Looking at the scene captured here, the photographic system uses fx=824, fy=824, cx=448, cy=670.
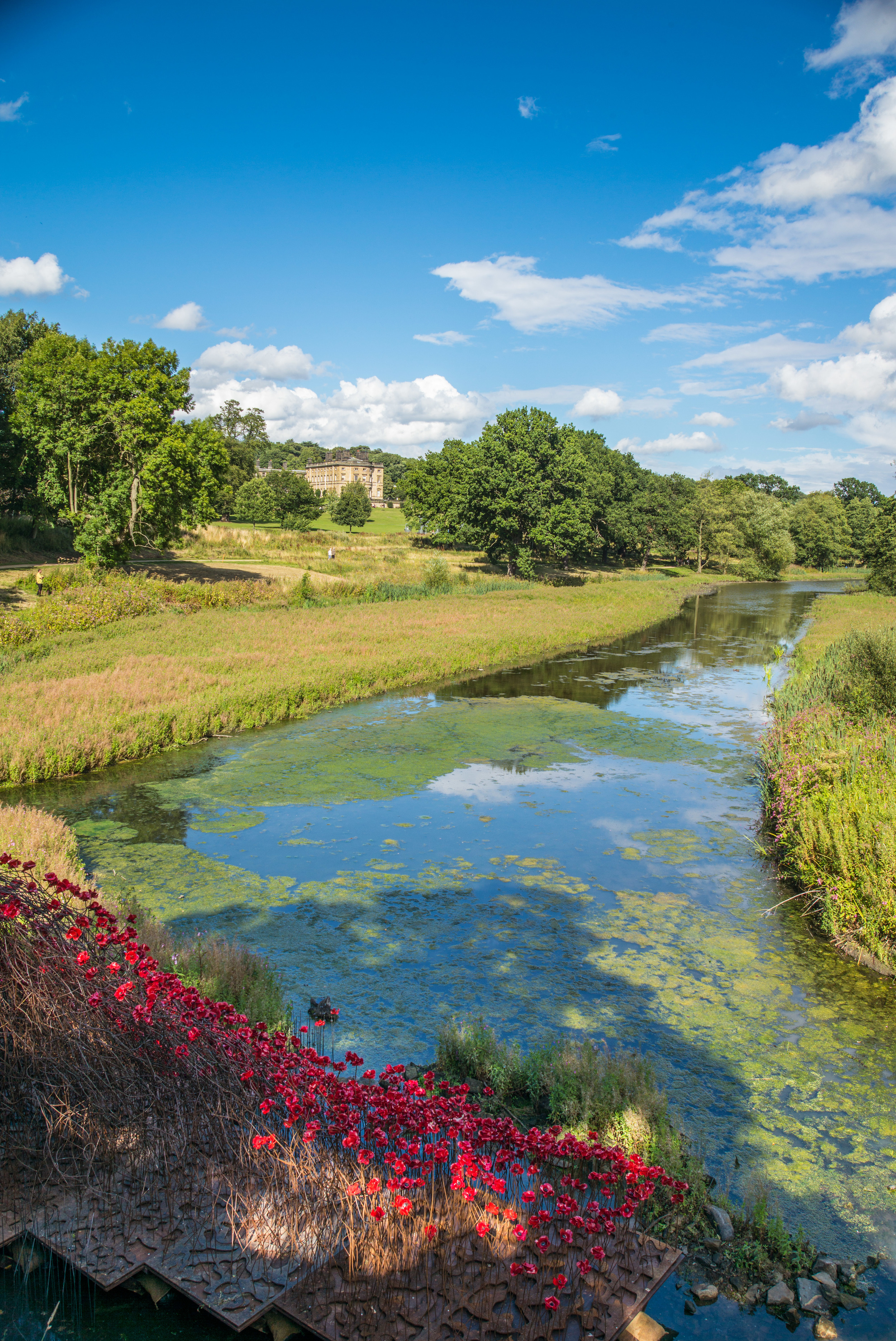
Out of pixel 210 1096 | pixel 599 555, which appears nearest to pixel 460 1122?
pixel 210 1096

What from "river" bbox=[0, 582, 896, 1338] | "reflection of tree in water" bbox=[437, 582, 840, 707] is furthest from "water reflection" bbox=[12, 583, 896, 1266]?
"reflection of tree in water" bbox=[437, 582, 840, 707]

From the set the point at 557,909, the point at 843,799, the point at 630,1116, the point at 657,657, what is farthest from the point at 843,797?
the point at 657,657

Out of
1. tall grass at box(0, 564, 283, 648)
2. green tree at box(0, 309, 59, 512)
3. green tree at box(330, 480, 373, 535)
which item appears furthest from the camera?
green tree at box(330, 480, 373, 535)

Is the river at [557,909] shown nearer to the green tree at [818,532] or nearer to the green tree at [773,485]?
the green tree at [818,532]

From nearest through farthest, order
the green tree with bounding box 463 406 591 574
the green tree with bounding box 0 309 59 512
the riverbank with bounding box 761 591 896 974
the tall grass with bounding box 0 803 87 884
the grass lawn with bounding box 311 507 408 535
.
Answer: the riverbank with bounding box 761 591 896 974 < the tall grass with bounding box 0 803 87 884 < the green tree with bounding box 0 309 59 512 < the green tree with bounding box 463 406 591 574 < the grass lawn with bounding box 311 507 408 535

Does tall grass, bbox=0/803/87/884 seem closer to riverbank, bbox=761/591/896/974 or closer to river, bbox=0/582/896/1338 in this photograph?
river, bbox=0/582/896/1338

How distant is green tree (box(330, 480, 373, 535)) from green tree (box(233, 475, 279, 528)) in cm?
802

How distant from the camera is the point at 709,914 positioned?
990 centimetres

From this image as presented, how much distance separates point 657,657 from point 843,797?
22202 millimetres

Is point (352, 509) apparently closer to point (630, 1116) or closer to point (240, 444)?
point (240, 444)

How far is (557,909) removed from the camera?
390 inches

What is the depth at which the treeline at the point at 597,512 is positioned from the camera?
5422 centimetres

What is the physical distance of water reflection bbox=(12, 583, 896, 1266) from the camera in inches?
256

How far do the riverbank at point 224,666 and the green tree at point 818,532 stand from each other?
70925mm
